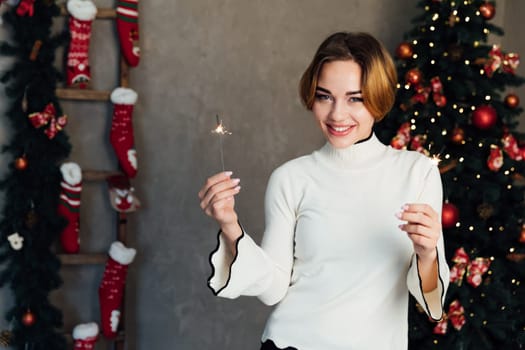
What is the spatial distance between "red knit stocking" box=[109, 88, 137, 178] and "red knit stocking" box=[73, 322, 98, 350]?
755mm

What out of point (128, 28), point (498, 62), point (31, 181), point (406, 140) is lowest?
point (31, 181)

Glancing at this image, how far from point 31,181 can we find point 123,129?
49 centimetres

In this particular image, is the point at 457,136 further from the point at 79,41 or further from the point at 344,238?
the point at 344,238

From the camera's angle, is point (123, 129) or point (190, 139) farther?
point (190, 139)

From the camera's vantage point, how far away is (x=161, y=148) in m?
3.60

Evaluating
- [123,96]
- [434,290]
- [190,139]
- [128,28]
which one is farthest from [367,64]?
[190,139]

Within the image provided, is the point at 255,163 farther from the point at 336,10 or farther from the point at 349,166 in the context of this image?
the point at 349,166

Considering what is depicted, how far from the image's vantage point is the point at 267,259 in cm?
149

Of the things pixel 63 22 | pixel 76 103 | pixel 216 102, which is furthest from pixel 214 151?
pixel 63 22

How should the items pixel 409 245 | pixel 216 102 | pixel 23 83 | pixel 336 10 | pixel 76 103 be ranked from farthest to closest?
pixel 336 10, pixel 216 102, pixel 76 103, pixel 23 83, pixel 409 245

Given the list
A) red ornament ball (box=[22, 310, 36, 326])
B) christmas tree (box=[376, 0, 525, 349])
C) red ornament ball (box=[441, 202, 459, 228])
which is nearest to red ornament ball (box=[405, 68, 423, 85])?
christmas tree (box=[376, 0, 525, 349])

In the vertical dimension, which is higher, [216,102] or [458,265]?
[216,102]

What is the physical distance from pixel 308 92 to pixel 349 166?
0.19m

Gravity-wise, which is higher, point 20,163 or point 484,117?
point 484,117
